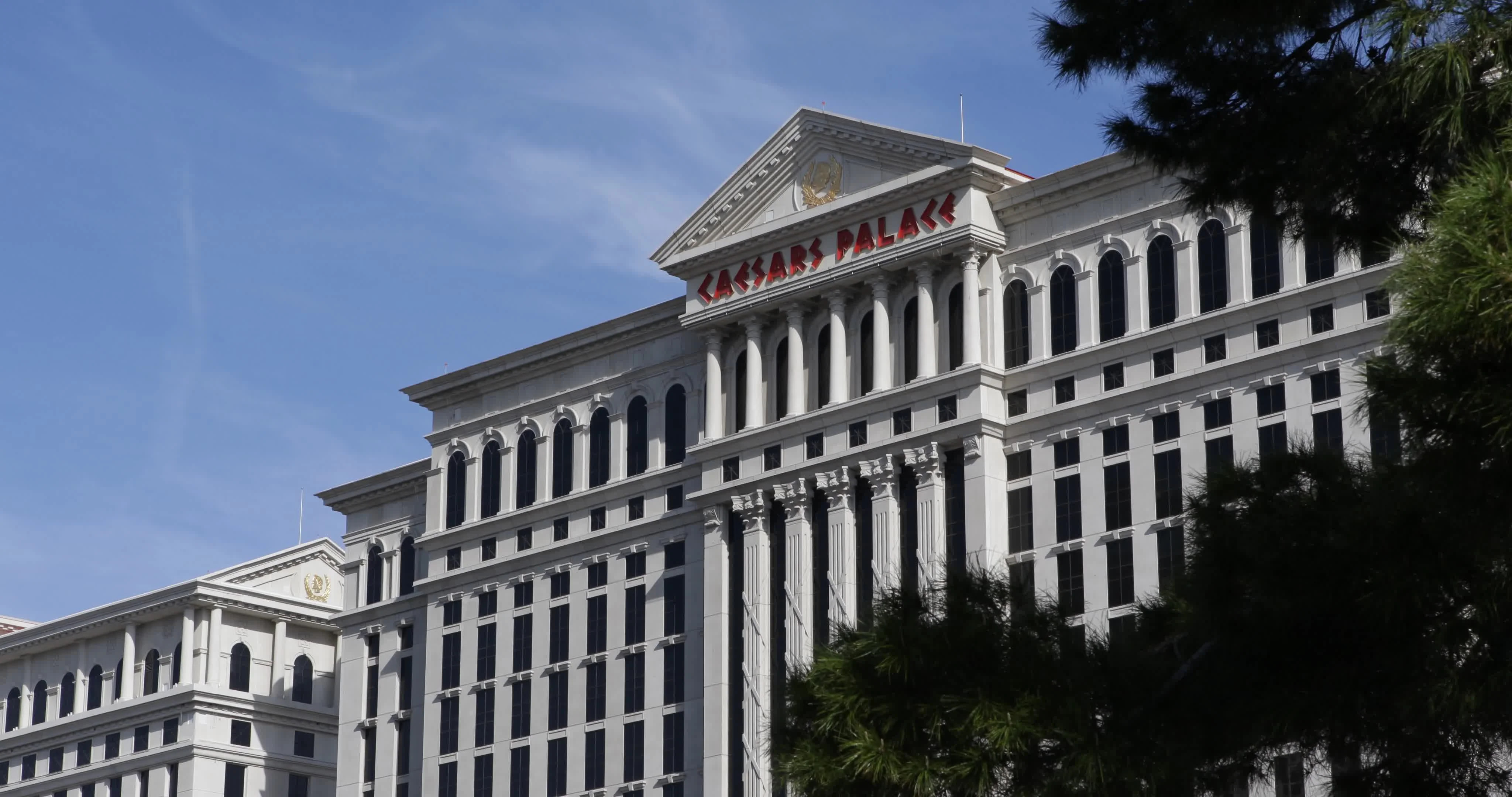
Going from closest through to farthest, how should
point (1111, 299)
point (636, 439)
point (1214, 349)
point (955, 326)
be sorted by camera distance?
point (1214, 349) → point (1111, 299) → point (955, 326) → point (636, 439)

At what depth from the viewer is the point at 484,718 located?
263ft

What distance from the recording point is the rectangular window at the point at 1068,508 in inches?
2606

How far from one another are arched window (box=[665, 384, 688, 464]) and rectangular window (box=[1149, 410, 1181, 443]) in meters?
17.6

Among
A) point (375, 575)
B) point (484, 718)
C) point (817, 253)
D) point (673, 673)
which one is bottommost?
point (484, 718)

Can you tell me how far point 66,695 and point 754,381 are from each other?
43784mm

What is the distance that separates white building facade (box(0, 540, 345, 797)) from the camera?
96.2m

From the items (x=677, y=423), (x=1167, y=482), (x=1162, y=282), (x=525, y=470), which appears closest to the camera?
(x=1167, y=482)

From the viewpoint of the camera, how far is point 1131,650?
65.1 feet

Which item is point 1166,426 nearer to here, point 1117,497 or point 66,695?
point 1117,497

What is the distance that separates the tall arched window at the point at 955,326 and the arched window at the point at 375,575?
2871 cm

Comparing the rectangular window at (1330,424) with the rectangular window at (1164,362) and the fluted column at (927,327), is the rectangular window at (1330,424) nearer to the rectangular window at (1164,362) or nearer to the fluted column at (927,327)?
the rectangular window at (1164,362)

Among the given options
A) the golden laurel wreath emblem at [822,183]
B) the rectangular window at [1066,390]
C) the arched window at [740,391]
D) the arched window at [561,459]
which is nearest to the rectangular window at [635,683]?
the arched window at [561,459]

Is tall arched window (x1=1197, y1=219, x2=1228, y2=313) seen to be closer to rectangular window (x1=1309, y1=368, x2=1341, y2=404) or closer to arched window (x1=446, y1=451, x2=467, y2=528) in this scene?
rectangular window (x1=1309, y1=368, x2=1341, y2=404)

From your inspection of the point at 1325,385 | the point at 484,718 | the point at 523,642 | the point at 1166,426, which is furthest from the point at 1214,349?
the point at 484,718
